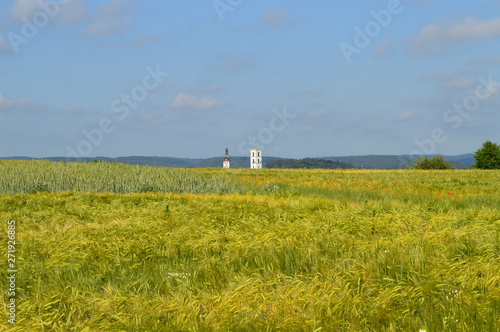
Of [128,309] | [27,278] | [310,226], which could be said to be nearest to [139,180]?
[310,226]

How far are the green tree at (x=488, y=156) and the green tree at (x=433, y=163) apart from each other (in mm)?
5171

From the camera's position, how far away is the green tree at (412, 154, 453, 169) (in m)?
76.1

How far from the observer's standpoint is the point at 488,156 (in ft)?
257

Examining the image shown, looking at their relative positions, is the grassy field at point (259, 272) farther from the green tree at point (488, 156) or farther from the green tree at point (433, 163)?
the green tree at point (488, 156)

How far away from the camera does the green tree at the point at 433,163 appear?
250 feet

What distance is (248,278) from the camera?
17.5 feet

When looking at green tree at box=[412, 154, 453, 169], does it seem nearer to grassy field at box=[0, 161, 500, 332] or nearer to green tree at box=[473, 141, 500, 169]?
green tree at box=[473, 141, 500, 169]

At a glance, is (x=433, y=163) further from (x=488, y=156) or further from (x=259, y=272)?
(x=259, y=272)

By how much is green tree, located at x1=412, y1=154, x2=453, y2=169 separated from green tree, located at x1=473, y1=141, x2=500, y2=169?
5.17 m

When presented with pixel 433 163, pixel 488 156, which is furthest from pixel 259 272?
pixel 488 156

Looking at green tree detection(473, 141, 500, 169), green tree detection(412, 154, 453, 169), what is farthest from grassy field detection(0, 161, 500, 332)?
green tree detection(473, 141, 500, 169)

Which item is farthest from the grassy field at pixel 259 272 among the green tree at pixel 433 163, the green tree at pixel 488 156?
the green tree at pixel 488 156

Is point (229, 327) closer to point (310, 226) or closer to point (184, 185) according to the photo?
point (310, 226)

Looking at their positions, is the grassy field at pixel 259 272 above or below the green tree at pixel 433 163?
below
